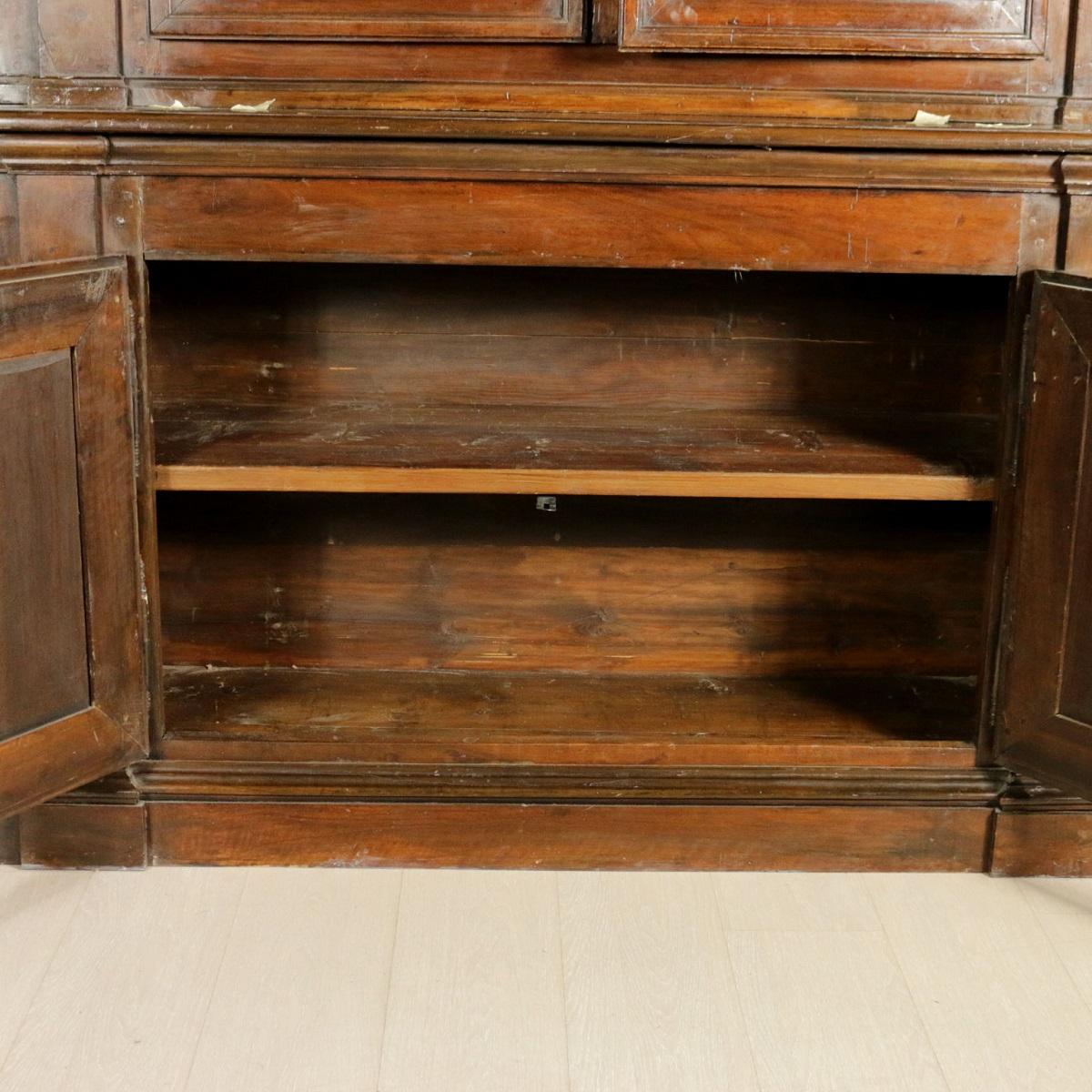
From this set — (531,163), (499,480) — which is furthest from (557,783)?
(531,163)

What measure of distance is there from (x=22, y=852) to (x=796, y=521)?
1350mm

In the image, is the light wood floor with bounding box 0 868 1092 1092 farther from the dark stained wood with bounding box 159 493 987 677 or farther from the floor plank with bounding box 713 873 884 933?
Result: the dark stained wood with bounding box 159 493 987 677

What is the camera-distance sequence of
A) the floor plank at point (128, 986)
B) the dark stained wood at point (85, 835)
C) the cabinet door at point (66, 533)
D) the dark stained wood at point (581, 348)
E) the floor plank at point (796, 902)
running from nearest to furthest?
the floor plank at point (128, 986) → the cabinet door at point (66, 533) → the floor plank at point (796, 902) → the dark stained wood at point (85, 835) → the dark stained wood at point (581, 348)

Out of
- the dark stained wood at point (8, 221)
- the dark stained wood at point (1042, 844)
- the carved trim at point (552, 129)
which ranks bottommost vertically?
the dark stained wood at point (1042, 844)

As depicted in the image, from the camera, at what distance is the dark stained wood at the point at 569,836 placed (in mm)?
2213

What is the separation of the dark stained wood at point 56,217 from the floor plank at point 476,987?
1016mm

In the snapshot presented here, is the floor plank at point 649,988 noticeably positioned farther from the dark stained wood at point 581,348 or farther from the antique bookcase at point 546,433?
the dark stained wood at point 581,348

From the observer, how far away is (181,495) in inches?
99.5

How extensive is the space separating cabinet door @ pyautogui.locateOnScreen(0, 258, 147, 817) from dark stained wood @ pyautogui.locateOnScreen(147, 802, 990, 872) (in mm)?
220

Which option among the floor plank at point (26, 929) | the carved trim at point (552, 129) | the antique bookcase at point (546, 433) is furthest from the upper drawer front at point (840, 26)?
the floor plank at point (26, 929)

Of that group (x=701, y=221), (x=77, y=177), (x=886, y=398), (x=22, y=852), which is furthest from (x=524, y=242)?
(x=22, y=852)

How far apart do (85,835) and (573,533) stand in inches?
36.3

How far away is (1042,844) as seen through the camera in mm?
2230

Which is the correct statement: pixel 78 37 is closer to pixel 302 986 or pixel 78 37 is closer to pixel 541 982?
pixel 302 986
